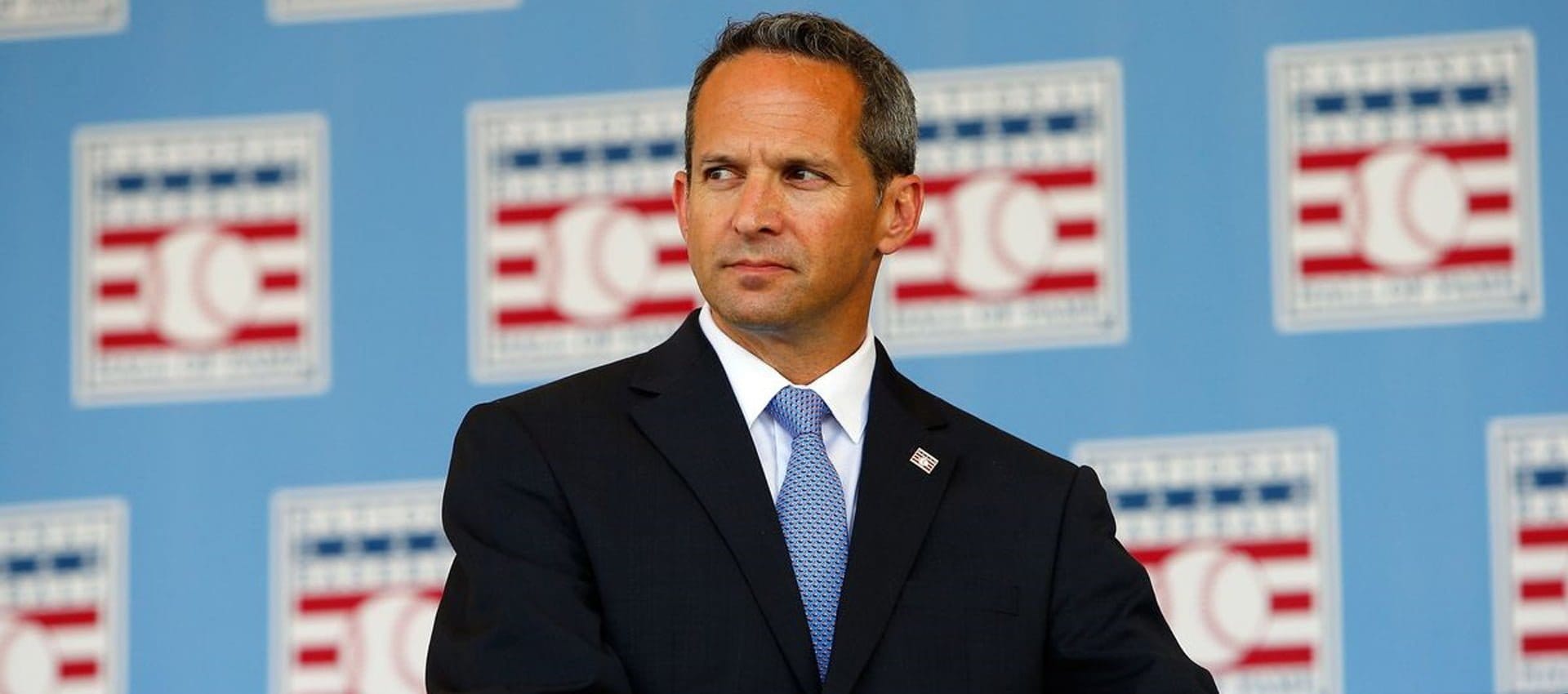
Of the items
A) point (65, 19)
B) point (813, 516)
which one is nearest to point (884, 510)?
point (813, 516)

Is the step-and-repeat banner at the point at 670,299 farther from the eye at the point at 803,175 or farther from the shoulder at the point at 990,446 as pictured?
the eye at the point at 803,175

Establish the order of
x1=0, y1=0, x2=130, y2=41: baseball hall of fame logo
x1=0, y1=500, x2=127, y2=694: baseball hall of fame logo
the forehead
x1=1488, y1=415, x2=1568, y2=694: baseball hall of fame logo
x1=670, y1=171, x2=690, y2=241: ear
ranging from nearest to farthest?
1. the forehead
2. x1=670, y1=171, x2=690, y2=241: ear
3. x1=1488, y1=415, x2=1568, y2=694: baseball hall of fame logo
4. x1=0, y1=500, x2=127, y2=694: baseball hall of fame logo
5. x1=0, y1=0, x2=130, y2=41: baseball hall of fame logo

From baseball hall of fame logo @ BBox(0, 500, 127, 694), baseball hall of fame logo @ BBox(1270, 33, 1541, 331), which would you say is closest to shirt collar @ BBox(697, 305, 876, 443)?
baseball hall of fame logo @ BBox(1270, 33, 1541, 331)

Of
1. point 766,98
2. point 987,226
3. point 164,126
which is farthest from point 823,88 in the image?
point 164,126

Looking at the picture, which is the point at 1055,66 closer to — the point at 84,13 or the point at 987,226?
the point at 987,226

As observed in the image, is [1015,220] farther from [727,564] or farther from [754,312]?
[727,564]

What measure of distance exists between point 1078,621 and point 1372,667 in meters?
1.47

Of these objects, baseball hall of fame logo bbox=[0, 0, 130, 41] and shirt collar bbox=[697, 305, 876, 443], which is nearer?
shirt collar bbox=[697, 305, 876, 443]

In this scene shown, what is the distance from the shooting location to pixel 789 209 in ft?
6.97

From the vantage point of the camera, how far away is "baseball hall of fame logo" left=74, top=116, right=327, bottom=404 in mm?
3607

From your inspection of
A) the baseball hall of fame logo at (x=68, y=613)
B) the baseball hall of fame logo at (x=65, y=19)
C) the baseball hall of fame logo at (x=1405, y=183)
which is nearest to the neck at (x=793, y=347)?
the baseball hall of fame logo at (x=1405, y=183)

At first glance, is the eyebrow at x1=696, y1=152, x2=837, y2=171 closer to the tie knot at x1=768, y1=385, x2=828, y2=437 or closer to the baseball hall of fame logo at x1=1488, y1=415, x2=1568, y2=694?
the tie knot at x1=768, y1=385, x2=828, y2=437

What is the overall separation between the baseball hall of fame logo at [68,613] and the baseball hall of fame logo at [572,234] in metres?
0.68

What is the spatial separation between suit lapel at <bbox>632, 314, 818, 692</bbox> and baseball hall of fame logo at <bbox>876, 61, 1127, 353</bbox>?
4.37 feet
